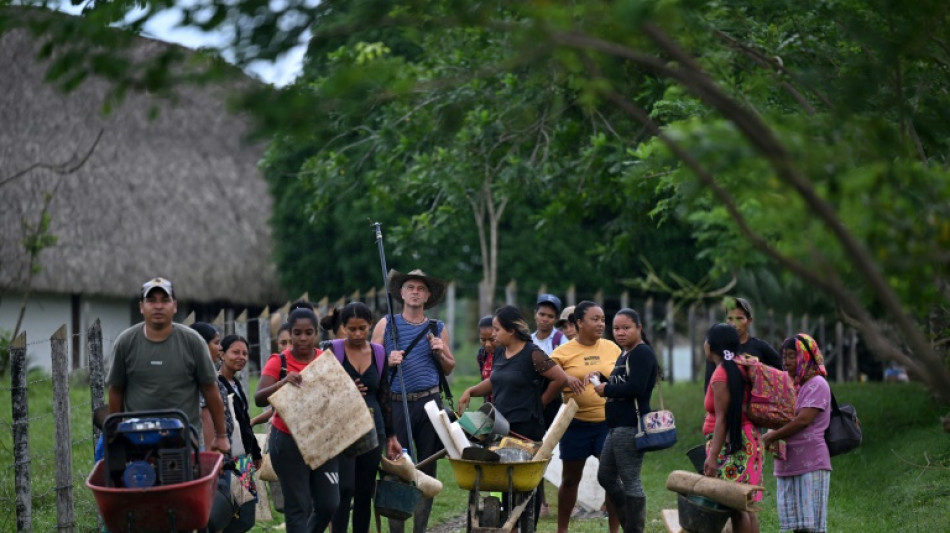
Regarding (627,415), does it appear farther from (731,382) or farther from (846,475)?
(846,475)

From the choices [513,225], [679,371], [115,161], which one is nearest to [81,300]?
[115,161]

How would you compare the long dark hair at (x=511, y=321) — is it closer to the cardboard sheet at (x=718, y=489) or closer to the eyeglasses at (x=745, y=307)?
the eyeglasses at (x=745, y=307)

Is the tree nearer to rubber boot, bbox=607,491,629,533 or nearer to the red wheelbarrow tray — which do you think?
the red wheelbarrow tray

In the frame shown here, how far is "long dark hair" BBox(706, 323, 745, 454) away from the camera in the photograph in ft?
27.0

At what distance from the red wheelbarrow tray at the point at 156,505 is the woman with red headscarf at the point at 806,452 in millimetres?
3693

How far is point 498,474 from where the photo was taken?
339 inches

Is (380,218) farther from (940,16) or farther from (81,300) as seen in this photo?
(940,16)

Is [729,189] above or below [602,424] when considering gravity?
above

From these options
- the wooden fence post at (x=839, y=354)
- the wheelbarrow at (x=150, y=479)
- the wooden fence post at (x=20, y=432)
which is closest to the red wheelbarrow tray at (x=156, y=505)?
the wheelbarrow at (x=150, y=479)

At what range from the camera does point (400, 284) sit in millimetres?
10141

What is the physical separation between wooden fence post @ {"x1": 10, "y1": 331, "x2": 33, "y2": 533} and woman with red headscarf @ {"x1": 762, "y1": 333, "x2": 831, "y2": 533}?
16.3 ft

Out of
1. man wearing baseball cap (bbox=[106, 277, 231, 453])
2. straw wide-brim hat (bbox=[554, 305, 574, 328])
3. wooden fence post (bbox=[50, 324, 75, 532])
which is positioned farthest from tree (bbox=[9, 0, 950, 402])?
straw wide-brim hat (bbox=[554, 305, 574, 328])

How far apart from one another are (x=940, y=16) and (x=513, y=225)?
23.5 metres

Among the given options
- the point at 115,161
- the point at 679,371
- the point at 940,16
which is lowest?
the point at 679,371
